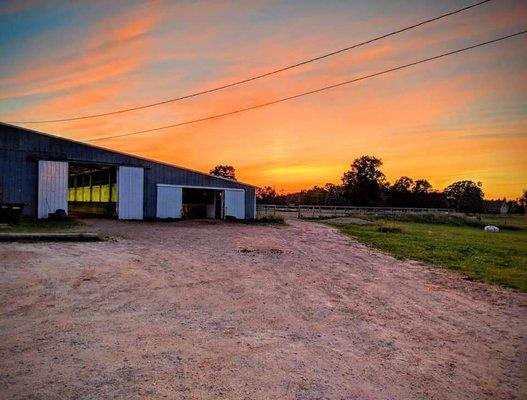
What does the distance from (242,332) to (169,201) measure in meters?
21.6

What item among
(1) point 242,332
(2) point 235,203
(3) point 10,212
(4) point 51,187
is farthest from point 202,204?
(1) point 242,332

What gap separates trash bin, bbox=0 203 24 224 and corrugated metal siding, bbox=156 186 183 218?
9.52 m

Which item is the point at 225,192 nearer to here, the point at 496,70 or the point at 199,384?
the point at 496,70

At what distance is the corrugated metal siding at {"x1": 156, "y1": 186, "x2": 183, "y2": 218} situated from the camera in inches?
1003

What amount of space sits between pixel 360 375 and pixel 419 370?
2.93 ft

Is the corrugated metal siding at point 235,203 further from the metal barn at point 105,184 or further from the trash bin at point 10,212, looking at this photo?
the trash bin at point 10,212

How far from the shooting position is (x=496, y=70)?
1538 cm

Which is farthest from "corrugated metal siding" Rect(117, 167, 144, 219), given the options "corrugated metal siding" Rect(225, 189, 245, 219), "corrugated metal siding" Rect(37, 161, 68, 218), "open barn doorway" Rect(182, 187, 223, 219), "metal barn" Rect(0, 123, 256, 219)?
"corrugated metal siding" Rect(225, 189, 245, 219)

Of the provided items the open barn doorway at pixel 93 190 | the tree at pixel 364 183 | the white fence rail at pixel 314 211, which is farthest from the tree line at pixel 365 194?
the open barn doorway at pixel 93 190

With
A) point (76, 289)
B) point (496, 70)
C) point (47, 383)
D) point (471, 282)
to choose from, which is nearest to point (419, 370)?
point (47, 383)

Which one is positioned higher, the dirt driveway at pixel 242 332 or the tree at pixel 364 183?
the tree at pixel 364 183

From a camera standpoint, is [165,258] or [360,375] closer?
[360,375]

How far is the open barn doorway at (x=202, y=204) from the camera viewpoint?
28.9 meters

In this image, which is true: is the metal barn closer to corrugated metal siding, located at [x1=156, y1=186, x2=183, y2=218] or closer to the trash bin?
corrugated metal siding, located at [x1=156, y1=186, x2=183, y2=218]
